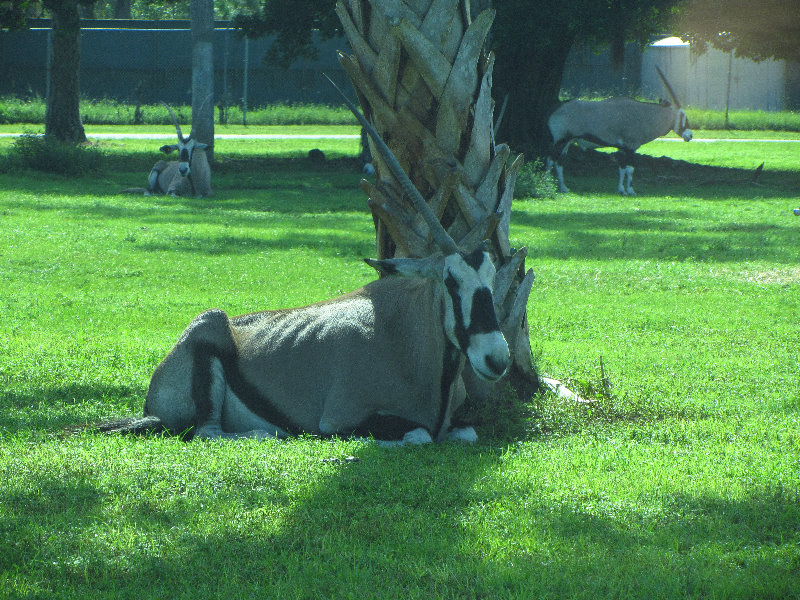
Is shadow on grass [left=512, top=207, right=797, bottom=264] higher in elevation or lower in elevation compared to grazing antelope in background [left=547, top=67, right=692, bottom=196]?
lower

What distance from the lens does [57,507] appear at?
168 inches

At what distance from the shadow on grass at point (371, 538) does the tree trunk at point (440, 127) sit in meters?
1.72

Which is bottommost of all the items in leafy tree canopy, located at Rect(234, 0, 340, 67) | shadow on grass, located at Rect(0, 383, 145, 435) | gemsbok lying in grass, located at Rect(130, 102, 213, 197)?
shadow on grass, located at Rect(0, 383, 145, 435)

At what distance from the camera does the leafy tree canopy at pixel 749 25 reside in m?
23.2

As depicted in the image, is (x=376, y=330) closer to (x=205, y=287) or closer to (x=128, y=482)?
(x=128, y=482)

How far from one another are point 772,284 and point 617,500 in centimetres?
762

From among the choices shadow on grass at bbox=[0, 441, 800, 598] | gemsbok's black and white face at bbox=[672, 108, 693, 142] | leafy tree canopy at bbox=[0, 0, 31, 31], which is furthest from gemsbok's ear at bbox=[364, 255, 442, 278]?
gemsbok's black and white face at bbox=[672, 108, 693, 142]

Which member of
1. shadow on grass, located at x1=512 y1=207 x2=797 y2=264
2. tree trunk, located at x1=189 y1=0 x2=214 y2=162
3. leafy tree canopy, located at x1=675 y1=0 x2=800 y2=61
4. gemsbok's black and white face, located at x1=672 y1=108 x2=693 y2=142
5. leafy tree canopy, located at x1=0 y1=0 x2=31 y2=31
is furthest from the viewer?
gemsbok's black and white face, located at x1=672 y1=108 x2=693 y2=142

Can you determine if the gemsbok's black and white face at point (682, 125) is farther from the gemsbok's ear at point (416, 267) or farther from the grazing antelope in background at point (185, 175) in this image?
the gemsbok's ear at point (416, 267)

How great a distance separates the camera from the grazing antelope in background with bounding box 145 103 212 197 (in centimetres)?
2008

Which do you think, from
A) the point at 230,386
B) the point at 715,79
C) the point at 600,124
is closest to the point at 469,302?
the point at 230,386

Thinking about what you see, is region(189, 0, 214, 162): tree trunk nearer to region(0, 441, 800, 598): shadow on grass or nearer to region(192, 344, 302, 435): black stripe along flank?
region(192, 344, 302, 435): black stripe along flank

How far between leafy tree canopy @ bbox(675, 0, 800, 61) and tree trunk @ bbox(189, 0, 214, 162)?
1160 cm

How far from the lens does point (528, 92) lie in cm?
2480
